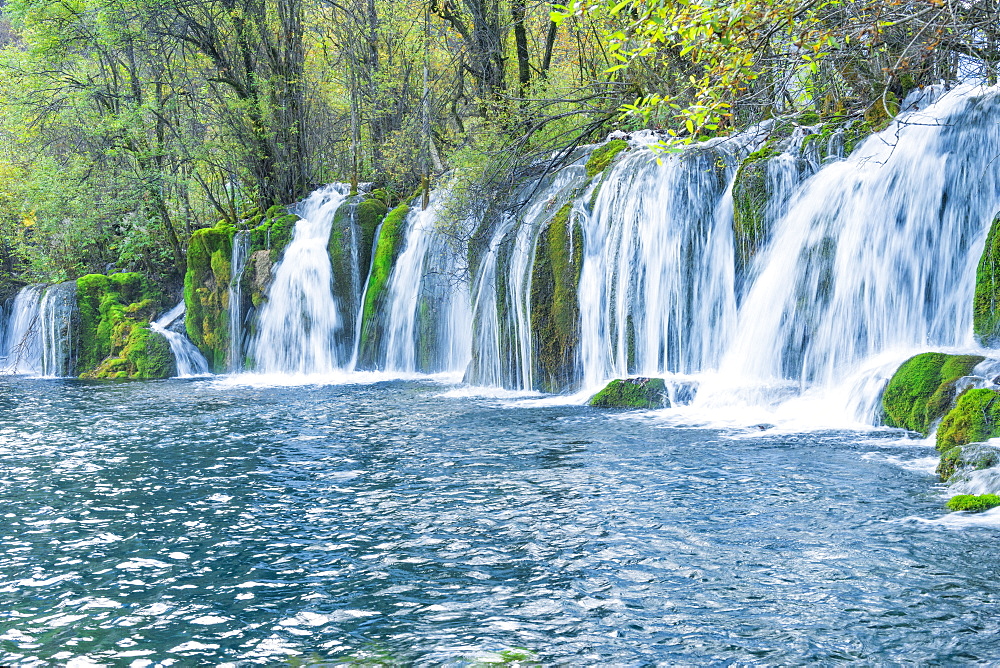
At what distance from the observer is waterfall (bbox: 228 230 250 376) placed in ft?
75.7

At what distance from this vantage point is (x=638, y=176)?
14.6 m

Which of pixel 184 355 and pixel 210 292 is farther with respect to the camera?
pixel 210 292

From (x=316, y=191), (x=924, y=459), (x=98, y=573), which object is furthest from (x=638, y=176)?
(x=316, y=191)

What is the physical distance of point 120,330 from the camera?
25000 millimetres

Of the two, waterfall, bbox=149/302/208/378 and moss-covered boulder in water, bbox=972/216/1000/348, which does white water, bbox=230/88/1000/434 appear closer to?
moss-covered boulder in water, bbox=972/216/1000/348

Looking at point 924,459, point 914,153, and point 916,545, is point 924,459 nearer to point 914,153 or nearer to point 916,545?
point 916,545

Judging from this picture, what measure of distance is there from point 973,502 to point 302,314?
17.8 meters

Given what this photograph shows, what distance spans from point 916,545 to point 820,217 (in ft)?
22.5

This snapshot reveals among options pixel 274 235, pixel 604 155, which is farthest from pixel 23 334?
pixel 604 155

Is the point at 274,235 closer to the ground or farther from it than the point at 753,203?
farther from it

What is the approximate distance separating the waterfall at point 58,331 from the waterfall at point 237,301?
3.85 m

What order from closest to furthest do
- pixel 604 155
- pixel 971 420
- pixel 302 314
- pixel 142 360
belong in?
pixel 971 420 < pixel 604 155 < pixel 302 314 < pixel 142 360

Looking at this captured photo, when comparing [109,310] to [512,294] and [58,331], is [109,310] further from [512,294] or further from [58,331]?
[512,294]

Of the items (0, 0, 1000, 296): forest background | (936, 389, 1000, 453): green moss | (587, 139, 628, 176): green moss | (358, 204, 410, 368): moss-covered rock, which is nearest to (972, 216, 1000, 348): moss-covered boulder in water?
(936, 389, 1000, 453): green moss
